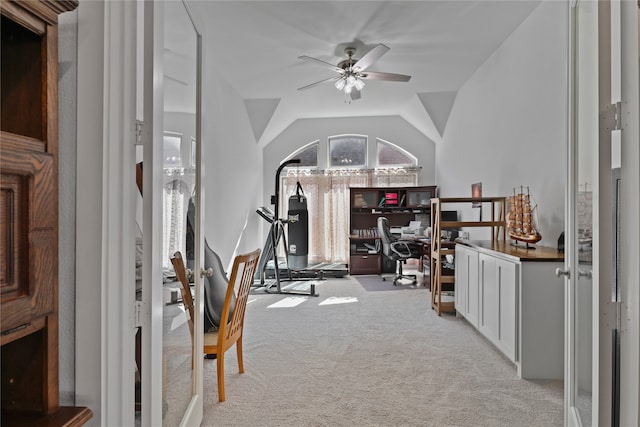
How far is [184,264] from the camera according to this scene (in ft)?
5.55

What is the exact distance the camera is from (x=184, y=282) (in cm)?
168

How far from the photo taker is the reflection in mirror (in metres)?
1.46

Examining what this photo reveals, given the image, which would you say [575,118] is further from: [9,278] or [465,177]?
[465,177]

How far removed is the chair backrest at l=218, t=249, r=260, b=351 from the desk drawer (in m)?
4.51

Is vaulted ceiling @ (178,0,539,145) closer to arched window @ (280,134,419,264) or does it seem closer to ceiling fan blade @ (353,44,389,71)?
ceiling fan blade @ (353,44,389,71)

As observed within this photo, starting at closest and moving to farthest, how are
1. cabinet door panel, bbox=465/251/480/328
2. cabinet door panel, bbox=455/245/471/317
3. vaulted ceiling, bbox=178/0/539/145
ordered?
1. cabinet door panel, bbox=465/251/480/328
2. vaulted ceiling, bbox=178/0/539/145
3. cabinet door panel, bbox=455/245/471/317

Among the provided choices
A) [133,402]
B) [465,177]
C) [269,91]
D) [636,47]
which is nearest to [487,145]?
[465,177]

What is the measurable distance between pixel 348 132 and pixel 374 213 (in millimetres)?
1740

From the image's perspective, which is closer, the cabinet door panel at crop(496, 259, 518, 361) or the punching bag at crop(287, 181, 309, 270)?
the cabinet door panel at crop(496, 259, 518, 361)

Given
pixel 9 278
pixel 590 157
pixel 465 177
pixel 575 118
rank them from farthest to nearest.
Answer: pixel 465 177, pixel 575 118, pixel 590 157, pixel 9 278

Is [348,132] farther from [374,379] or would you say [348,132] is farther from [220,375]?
[220,375]

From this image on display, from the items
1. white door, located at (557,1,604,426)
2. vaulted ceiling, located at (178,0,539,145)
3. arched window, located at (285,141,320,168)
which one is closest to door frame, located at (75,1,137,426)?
vaulted ceiling, located at (178,0,539,145)

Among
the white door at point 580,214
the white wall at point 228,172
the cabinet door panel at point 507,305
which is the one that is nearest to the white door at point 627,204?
the white door at point 580,214

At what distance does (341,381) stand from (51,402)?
6.04ft
